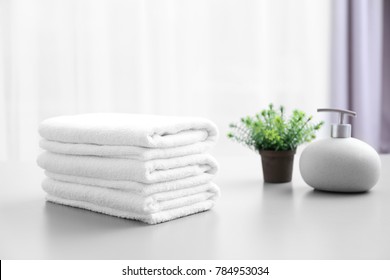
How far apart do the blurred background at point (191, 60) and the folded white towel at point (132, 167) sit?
1.14m

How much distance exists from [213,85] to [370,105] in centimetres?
68

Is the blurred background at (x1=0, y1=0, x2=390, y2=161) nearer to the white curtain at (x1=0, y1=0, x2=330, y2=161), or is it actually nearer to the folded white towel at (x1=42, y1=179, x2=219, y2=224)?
the white curtain at (x1=0, y1=0, x2=330, y2=161)

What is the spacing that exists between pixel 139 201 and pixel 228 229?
0.51ft

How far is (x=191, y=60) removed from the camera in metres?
2.35

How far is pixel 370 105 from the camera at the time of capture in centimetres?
252

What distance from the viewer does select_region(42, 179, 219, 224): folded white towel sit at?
38.0 inches

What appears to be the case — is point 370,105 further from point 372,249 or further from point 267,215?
point 372,249

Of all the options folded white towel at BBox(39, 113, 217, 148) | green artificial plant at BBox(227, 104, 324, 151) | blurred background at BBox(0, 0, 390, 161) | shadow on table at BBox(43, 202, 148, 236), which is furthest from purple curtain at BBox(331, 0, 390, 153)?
shadow on table at BBox(43, 202, 148, 236)

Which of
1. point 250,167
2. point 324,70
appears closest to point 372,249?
point 250,167

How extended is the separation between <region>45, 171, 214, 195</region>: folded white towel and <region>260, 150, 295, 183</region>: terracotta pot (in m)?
0.26

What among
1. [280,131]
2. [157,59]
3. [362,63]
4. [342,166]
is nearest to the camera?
[342,166]

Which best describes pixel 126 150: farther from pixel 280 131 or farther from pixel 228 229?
pixel 280 131

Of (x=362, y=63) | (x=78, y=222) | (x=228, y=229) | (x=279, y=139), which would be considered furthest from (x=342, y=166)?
(x=362, y=63)

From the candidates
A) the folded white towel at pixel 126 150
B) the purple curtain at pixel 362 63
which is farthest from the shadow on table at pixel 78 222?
the purple curtain at pixel 362 63
